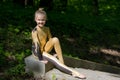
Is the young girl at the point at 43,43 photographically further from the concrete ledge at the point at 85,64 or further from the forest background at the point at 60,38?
the concrete ledge at the point at 85,64

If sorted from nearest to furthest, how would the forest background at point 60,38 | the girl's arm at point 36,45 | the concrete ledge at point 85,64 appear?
the girl's arm at point 36,45
the forest background at point 60,38
the concrete ledge at point 85,64

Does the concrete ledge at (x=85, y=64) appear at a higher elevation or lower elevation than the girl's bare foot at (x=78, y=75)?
lower

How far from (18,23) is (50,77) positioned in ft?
15.7

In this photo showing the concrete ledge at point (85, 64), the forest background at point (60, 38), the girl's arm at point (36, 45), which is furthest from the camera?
the concrete ledge at point (85, 64)

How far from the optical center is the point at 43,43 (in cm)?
573

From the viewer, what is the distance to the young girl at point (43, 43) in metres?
5.61

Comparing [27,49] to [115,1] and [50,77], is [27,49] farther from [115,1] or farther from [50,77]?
[115,1]

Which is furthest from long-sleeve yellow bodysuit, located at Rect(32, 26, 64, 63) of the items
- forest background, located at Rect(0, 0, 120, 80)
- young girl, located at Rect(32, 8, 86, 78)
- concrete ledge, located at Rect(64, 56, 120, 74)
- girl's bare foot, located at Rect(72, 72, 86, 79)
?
concrete ledge, located at Rect(64, 56, 120, 74)

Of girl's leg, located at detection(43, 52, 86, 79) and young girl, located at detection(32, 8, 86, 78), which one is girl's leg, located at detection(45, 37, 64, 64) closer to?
young girl, located at detection(32, 8, 86, 78)

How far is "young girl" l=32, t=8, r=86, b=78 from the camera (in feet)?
18.4

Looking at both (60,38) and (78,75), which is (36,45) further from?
(60,38)

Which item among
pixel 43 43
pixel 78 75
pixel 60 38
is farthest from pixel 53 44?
pixel 60 38

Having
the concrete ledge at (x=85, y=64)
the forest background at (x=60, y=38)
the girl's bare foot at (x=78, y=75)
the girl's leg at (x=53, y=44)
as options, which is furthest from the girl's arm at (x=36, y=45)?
the concrete ledge at (x=85, y=64)

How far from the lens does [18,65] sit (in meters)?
6.32
